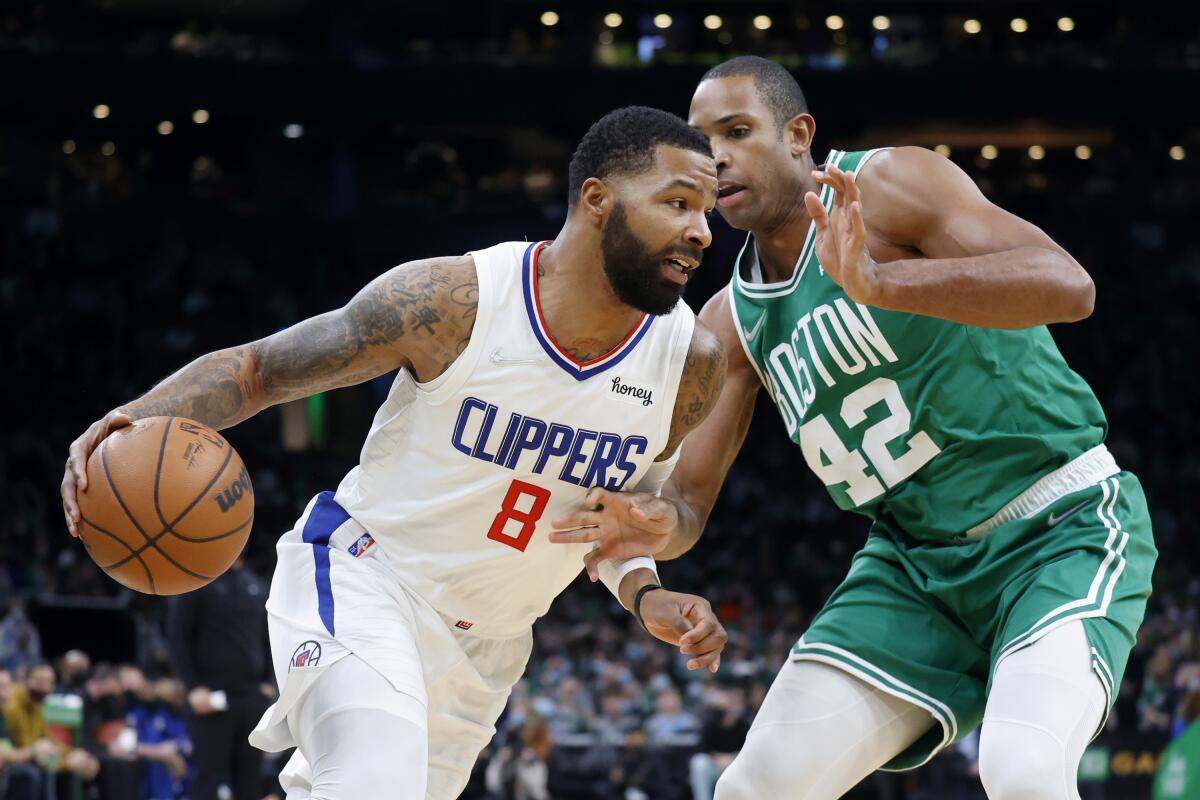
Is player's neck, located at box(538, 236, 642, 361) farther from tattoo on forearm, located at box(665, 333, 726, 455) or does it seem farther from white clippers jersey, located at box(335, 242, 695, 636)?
tattoo on forearm, located at box(665, 333, 726, 455)

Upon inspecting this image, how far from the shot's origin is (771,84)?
4734 millimetres

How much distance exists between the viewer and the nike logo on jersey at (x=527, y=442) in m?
4.30

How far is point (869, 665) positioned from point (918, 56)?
22614 millimetres

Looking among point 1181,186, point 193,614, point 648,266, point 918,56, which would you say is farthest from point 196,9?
point 648,266

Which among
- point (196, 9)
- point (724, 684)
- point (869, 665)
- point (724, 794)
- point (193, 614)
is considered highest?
point (196, 9)

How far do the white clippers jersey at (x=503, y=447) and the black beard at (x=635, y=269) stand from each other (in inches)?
7.8

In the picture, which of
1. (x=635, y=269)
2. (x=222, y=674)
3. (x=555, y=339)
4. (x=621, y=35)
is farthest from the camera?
(x=621, y=35)

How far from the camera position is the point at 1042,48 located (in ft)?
84.6

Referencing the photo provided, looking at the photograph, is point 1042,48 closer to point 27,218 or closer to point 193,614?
point 27,218

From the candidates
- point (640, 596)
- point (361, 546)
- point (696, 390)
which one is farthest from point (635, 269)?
point (361, 546)

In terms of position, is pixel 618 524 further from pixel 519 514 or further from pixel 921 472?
pixel 921 472

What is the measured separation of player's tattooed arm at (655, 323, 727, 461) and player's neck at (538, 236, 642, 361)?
25cm

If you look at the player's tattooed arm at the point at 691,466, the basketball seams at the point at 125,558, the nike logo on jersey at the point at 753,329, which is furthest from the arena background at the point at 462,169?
the basketball seams at the point at 125,558

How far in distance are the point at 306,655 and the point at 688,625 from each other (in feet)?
3.44
